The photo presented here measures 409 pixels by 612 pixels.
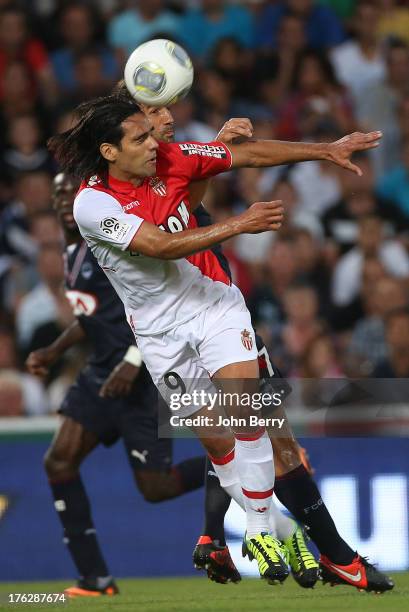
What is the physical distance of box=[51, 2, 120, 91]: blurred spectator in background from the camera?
13656mm

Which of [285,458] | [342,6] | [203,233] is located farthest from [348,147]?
[342,6]

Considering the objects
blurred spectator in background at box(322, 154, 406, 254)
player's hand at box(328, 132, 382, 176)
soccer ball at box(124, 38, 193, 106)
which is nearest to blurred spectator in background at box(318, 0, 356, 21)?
blurred spectator in background at box(322, 154, 406, 254)

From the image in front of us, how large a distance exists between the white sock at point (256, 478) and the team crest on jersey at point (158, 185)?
4.08 feet

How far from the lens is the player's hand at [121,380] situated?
8.32 meters

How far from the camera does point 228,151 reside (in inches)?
262

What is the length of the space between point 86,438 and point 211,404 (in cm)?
218

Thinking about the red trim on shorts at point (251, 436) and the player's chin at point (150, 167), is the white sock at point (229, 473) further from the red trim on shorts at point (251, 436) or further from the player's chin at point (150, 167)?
the player's chin at point (150, 167)

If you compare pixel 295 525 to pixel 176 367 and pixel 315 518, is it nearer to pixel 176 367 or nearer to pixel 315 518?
pixel 315 518

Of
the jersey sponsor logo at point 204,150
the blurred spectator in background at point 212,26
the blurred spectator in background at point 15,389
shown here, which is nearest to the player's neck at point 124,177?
the jersey sponsor logo at point 204,150

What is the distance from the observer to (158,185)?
6.47 m

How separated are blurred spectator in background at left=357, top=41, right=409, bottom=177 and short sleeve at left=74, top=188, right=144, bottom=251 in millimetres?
7161

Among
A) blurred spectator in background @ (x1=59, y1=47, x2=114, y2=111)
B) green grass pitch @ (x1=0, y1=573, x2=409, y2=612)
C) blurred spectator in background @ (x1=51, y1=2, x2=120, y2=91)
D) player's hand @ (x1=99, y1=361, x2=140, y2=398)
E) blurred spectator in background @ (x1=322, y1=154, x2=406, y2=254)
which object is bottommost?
green grass pitch @ (x1=0, y1=573, x2=409, y2=612)

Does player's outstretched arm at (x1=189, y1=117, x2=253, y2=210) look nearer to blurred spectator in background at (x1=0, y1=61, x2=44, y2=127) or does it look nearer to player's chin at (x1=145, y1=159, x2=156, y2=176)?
player's chin at (x1=145, y1=159, x2=156, y2=176)

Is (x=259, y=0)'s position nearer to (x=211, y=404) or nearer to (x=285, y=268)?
(x=285, y=268)
